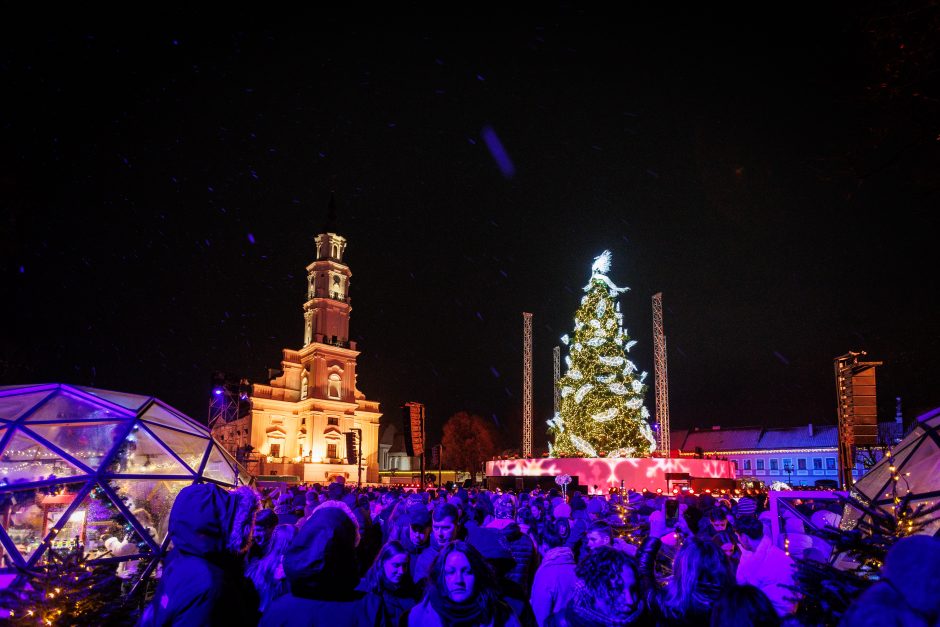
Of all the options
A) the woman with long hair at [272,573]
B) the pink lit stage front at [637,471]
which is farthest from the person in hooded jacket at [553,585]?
the pink lit stage front at [637,471]

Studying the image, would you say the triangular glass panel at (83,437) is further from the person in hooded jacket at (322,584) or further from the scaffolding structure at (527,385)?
the scaffolding structure at (527,385)

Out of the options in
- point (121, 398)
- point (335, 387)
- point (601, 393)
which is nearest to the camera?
point (121, 398)

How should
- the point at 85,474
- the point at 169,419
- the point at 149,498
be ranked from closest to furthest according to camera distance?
the point at 85,474
the point at 149,498
the point at 169,419

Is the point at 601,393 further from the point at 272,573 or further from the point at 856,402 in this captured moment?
the point at 272,573

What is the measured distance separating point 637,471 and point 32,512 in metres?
25.8

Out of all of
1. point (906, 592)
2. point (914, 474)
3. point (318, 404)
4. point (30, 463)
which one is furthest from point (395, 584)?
point (318, 404)

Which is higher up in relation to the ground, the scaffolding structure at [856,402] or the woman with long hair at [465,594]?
the scaffolding structure at [856,402]

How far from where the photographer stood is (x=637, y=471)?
2889 centimetres

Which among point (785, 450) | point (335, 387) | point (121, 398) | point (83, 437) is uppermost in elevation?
point (335, 387)

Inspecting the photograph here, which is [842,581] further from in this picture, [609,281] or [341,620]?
[609,281]

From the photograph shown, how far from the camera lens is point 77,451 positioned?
7.87 m

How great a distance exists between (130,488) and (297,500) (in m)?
3.30

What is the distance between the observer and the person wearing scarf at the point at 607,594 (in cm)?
259

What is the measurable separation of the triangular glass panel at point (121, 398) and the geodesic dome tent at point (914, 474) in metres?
9.34
